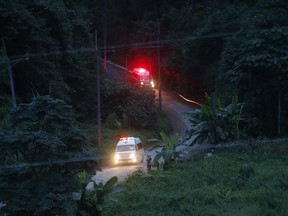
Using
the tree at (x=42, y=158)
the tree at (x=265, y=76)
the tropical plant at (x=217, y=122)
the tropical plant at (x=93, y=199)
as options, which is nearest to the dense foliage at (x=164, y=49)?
the tree at (x=265, y=76)

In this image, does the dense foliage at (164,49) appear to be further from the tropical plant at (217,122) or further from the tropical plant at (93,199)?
the tropical plant at (93,199)

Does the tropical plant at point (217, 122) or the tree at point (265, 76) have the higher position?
the tree at point (265, 76)

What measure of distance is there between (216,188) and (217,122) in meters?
7.19

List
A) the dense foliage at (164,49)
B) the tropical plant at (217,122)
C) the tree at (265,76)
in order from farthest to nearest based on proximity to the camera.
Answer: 1. the dense foliage at (164,49)
2. the tree at (265,76)
3. the tropical plant at (217,122)

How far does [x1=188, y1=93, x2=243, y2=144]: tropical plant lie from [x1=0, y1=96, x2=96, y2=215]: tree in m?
12.8

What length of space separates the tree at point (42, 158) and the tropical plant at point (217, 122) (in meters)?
12.8

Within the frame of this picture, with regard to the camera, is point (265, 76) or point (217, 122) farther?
point (265, 76)

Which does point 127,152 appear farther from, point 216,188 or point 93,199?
point 93,199

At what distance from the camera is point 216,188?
16609 millimetres

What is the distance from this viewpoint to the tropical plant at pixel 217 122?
2342cm

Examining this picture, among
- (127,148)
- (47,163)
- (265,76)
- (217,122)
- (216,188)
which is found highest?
(265,76)

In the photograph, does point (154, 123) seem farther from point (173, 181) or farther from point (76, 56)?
point (173, 181)

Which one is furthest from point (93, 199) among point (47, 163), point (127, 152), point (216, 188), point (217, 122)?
point (127, 152)

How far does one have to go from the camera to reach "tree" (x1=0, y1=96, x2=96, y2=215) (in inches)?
409
